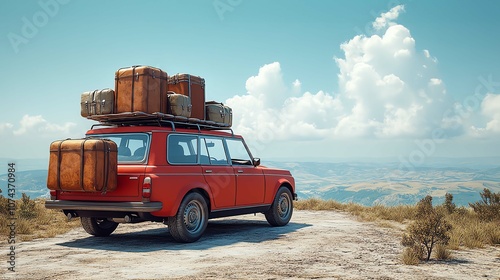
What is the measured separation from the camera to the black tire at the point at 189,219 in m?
8.31

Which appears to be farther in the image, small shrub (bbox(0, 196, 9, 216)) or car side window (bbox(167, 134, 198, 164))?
small shrub (bbox(0, 196, 9, 216))

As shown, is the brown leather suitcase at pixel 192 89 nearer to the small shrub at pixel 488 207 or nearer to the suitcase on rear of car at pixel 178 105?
the suitcase on rear of car at pixel 178 105

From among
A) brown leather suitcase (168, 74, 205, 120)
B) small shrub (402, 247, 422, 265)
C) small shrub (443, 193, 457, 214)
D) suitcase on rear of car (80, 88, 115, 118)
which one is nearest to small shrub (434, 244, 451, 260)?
small shrub (402, 247, 422, 265)

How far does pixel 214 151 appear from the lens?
9.59 metres

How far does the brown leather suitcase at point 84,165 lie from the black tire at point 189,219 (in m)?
1.12

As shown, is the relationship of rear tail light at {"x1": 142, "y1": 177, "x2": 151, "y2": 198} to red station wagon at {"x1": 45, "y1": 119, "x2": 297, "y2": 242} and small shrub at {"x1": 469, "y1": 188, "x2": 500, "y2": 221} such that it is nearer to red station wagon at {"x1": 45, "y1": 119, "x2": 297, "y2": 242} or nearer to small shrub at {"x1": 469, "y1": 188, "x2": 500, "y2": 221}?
red station wagon at {"x1": 45, "y1": 119, "x2": 297, "y2": 242}

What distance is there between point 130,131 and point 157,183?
1.18 meters

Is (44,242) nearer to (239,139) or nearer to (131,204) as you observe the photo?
(131,204)

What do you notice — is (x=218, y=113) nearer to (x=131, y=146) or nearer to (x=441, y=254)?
(x=131, y=146)

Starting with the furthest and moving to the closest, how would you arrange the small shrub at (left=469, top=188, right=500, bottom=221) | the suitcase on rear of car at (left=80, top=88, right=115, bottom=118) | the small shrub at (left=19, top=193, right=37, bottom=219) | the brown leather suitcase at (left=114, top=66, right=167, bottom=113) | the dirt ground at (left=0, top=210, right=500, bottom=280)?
the small shrub at (left=19, top=193, right=37, bottom=219) → the small shrub at (left=469, top=188, right=500, bottom=221) → the suitcase on rear of car at (left=80, top=88, right=115, bottom=118) → the brown leather suitcase at (left=114, top=66, right=167, bottom=113) → the dirt ground at (left=0, top=210, right=500, bottom=280)

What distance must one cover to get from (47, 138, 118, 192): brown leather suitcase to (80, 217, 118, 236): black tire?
58.4 inches

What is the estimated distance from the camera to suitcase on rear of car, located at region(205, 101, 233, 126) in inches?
392

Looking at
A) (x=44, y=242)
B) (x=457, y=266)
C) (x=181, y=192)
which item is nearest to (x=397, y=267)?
(x=457, y=266)

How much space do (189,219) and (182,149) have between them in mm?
1172
